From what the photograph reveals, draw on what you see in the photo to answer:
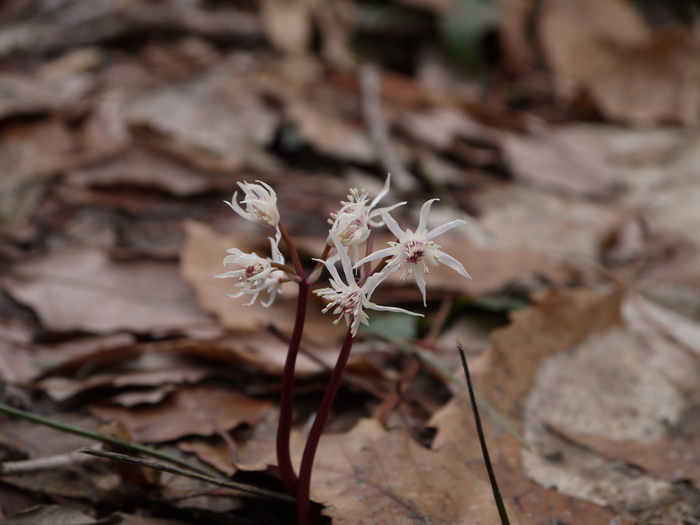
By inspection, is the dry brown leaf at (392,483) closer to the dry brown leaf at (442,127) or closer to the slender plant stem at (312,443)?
the slender plant stem at (312,443)

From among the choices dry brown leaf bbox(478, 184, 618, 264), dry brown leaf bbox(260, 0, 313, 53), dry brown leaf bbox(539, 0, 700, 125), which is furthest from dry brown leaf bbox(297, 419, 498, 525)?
dry brown leaf bbox(539, 0, 700, 125)

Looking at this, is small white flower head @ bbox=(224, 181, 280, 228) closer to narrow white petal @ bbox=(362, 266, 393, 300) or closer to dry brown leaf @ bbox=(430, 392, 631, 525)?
narrow white petal @ bbox=(362, 266, 393, 300)

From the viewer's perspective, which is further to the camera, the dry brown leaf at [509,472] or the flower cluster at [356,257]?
the dry brown leaf at [509,472]

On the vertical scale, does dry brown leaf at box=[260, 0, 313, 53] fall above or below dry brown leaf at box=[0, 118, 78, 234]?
above

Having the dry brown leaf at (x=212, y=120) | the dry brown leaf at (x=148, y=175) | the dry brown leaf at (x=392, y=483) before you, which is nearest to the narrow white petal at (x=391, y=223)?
the dry brown leaf at (x=392, y=483)

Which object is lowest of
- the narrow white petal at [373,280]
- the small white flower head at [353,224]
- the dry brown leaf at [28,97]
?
the dry brown leaf at [28,97]

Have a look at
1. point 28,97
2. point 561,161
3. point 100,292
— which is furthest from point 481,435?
point 28,97

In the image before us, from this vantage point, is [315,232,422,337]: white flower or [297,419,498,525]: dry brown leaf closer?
[315,232,422,337]: white flower
